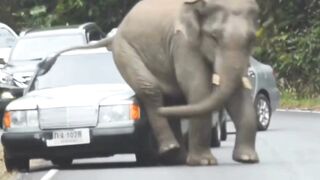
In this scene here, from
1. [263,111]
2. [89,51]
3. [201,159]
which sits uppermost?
[89,51]

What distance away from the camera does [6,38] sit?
3247 centimetres

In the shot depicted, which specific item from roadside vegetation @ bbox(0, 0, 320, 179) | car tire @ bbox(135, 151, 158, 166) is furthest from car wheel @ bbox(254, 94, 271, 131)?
car tire @ bbox(135, 151, 158, 166)

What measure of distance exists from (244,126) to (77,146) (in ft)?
6.81

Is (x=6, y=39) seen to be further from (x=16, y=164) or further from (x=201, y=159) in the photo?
(x=201, y=159)

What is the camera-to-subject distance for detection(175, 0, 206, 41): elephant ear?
50.4 feet

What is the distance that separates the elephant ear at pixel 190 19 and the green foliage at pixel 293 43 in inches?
809

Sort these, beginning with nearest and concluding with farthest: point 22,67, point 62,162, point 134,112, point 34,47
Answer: point 134,112
point 62,162
point 22,67
point 34,47

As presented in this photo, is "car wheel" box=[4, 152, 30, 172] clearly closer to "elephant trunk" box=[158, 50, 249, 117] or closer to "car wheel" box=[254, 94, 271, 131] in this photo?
"elephant trunk" box=[158, 50, 249, 117]

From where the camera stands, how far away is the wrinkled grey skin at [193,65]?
14938mm

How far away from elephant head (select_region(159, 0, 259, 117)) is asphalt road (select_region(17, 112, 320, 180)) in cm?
78

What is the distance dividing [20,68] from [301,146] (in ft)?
26.9

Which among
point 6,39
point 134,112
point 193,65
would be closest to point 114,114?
point 134,112

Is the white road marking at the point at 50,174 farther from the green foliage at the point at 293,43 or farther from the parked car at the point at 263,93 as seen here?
the green foliage at the point at 293,43

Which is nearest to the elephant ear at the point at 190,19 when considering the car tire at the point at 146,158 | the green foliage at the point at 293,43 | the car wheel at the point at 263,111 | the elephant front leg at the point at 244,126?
the elephant front leg at the point at 244,126
